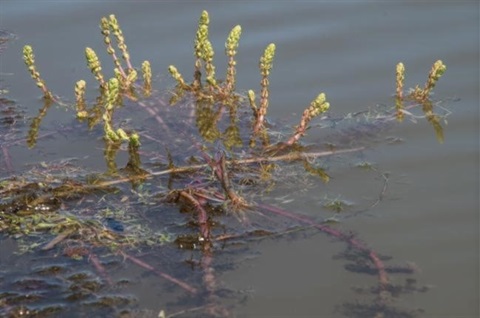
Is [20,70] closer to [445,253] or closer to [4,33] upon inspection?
[4,33]

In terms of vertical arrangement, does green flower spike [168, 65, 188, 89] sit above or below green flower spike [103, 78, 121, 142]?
above

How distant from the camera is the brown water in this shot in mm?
3225

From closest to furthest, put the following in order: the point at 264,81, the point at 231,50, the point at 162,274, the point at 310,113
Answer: the point at 162,274, the point at 310,113, the point at 264,81, the point at 231,50

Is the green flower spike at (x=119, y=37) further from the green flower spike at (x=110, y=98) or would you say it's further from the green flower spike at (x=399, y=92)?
the green flower spike at (x=399, y=92)

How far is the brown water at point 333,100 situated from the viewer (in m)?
3.22

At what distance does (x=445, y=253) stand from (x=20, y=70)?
281 cm

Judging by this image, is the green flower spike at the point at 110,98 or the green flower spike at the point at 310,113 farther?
the green flower spike at the point at 310,113

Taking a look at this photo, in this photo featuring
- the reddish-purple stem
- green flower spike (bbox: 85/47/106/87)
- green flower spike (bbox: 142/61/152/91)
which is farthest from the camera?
green flower spike (bbox: 142/61/152/91)

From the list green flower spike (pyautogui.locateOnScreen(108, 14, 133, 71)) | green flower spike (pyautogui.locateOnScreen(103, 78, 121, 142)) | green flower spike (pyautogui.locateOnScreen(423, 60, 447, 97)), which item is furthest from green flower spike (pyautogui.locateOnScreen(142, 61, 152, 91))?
green flower spike (pyautogui.locateOnScreen(423, 60, 447, 97))

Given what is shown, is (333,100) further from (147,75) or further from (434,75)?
(147,75)

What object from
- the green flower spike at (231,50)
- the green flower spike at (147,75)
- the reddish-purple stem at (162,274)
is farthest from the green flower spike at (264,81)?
the reddish-purple stem at (162,274)

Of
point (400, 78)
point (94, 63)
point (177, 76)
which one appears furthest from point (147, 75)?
point (400, 78)

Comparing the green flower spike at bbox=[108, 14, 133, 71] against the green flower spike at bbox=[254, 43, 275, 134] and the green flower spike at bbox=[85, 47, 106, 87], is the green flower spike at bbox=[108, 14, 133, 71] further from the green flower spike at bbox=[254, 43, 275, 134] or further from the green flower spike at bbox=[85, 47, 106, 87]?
the green flower spike at bbox=[254, 43, 275, 134]

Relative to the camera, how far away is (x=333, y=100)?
14.7ft
